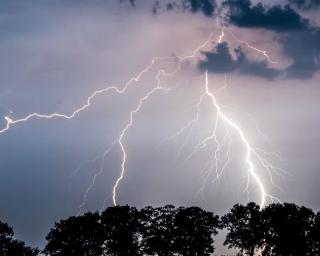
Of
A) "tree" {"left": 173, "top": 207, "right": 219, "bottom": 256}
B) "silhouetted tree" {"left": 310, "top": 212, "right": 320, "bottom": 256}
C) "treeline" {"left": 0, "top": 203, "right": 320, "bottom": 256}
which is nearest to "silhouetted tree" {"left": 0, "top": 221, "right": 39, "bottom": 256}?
"treeline" {"left": 0, "top": 203, "right": 320, "bottom": 256}

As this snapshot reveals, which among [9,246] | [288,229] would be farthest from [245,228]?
[9,246]

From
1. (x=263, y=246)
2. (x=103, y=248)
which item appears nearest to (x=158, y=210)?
(x=103, y=248)

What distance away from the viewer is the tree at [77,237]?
75312 millimetres

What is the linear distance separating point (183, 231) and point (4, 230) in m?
23.5

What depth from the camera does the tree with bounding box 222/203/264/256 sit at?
70.9 meters

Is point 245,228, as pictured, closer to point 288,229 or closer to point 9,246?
point 288,229

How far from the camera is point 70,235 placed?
77062 mm

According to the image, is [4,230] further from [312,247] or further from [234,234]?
[312,247]

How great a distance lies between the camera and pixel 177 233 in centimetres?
7438

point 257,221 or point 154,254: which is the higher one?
point 257,221

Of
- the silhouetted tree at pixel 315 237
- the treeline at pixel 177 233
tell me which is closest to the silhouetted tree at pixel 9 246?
the treeline at pixel 177 233

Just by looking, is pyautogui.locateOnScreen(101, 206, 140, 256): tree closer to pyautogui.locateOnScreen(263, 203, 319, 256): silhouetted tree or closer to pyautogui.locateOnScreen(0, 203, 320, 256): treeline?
pyautogui.locateOnScreen(0, 203, 320, 256): treeline

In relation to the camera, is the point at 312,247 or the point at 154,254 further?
the point at 154,254

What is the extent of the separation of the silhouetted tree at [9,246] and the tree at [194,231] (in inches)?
794
